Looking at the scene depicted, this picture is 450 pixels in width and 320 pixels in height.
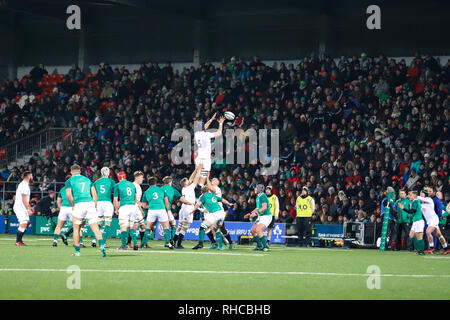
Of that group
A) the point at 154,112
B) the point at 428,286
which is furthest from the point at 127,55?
the point at 428,286

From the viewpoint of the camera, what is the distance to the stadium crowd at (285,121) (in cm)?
3075

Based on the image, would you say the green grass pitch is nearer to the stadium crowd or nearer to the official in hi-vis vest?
the official in hi-vis vest

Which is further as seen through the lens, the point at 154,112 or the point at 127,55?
the point at 127,55

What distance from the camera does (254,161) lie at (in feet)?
111

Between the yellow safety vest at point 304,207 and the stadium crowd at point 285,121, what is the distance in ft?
4.66

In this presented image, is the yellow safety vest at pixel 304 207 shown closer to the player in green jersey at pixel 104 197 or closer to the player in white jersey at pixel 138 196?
the player in white jersey at pixel 138 196

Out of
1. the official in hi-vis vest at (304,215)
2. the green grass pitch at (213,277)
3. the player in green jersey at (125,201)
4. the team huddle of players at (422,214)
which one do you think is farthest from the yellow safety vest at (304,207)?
the player in green jersey at (125,201)

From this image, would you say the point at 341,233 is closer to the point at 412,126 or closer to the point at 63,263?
the point at 412,126

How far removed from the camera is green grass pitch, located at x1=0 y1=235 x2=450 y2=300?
479 inches

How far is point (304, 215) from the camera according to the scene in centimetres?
2916

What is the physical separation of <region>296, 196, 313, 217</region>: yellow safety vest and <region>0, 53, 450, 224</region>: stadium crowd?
1.42 metres

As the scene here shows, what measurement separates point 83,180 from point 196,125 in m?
16.7

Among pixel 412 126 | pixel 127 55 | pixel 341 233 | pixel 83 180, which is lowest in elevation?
pixel 341 233

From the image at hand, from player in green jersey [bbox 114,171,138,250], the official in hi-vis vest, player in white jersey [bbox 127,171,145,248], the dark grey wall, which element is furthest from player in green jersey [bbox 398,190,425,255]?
the dark grey wall
